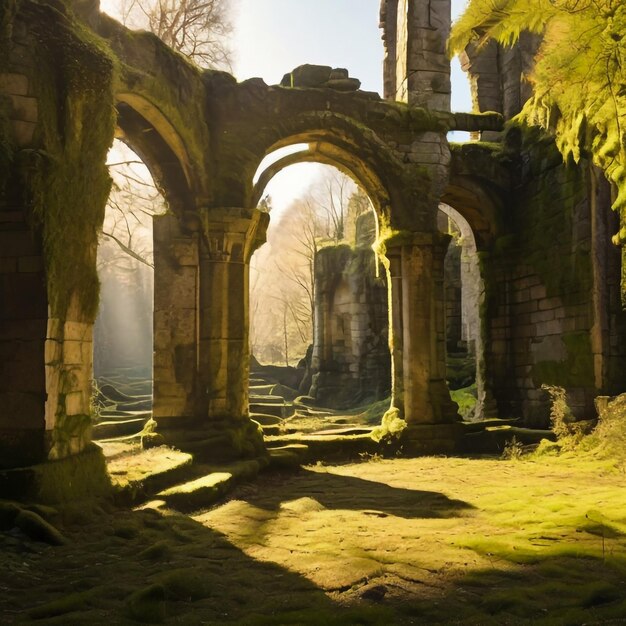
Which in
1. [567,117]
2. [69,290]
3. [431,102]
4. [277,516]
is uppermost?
[431,102]

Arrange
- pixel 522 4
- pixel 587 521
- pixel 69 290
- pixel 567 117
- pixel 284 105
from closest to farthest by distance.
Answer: pixel 522 4
pixel 587 521
pixel 567 117
pixel 69 290
pixel 284 105

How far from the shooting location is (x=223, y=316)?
9.02 m

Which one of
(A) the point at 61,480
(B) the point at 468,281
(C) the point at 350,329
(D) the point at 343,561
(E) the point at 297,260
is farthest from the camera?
(E) the point at 297,260

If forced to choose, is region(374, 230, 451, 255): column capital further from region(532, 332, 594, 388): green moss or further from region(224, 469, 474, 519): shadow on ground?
region(224, 469, 474, 519): shadow on ground

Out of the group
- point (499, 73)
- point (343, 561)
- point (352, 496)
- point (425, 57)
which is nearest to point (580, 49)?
point (343, 561)

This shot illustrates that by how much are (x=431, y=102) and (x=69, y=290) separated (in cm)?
801

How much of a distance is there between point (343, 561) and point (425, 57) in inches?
381

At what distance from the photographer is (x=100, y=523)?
494cm

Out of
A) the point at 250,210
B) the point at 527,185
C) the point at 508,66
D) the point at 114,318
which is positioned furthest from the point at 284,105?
the point at 114,318

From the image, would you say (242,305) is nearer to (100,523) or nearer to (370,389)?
(100,523)

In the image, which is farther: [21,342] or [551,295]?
[551,295]

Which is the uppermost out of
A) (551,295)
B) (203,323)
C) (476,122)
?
(476,122)

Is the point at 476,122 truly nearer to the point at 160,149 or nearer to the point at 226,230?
the point at 226,230

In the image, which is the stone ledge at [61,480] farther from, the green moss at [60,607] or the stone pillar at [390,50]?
the stone pillar at [390,50]
